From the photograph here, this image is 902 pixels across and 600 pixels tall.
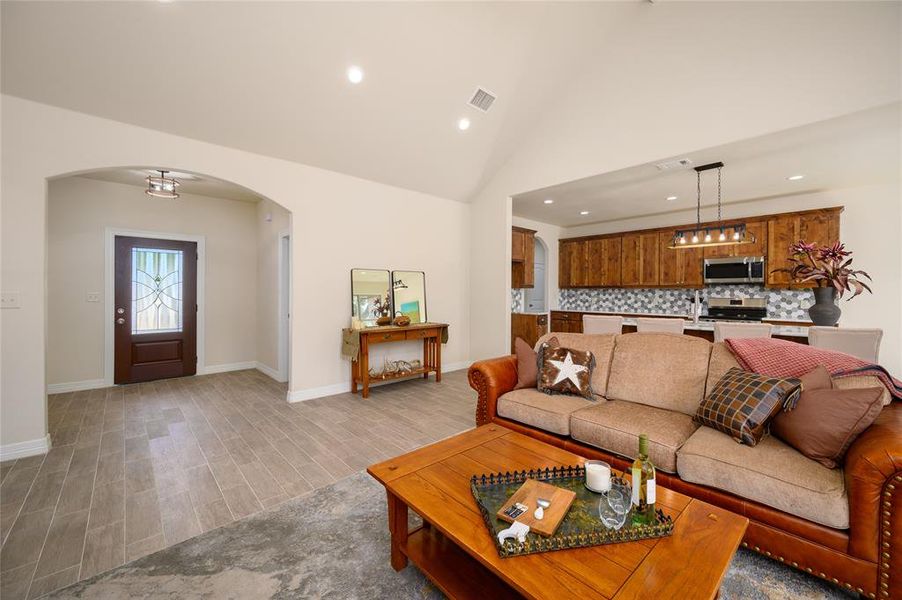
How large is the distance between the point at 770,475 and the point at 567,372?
1.36 m

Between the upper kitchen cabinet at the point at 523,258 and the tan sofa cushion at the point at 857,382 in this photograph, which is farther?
the upper kitchen cabinet at the point at 523,258

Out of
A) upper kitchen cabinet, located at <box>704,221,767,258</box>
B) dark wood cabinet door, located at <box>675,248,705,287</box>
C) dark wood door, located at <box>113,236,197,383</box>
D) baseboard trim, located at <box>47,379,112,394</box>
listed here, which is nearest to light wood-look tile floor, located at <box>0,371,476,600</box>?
baseboard trim, located at <box>47,379,112,394</box>

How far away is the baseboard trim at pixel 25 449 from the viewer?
2.79 metres

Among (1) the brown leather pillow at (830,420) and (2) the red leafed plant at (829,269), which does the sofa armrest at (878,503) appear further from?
(2) the red leafed plant at (829,269)

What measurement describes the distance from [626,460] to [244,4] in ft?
13.9

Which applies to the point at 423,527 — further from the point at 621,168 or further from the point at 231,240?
the point at 231,240

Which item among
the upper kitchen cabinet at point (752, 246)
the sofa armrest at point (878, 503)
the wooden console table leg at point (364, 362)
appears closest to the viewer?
the sofa armrest at point (878, 503)

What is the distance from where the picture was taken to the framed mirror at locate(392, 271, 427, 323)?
5.18 metres

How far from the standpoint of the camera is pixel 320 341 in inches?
178

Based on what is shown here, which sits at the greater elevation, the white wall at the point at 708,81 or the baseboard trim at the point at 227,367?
the white wall at the point at 708,81

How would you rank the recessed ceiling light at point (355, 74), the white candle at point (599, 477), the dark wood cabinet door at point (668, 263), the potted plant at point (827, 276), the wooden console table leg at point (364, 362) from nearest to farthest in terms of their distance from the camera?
the white candle at point (599, 477), the potted plant at point (827, 276), the recessed ceiling light at point (355, 74), the wooden console table leg at point (364, 362), the dark wood cabinet door at point (668, 263)

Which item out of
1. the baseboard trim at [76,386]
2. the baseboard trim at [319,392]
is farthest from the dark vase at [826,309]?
the baseboard trim at [76,386]

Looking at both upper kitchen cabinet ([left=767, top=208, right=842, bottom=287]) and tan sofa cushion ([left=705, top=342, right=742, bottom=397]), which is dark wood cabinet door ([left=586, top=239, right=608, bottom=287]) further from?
tan sofa cushion ([left=705, top=342, right=742, bottom=397])

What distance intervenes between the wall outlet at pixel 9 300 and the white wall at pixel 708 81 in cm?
520
